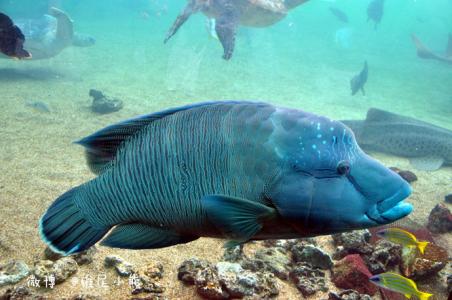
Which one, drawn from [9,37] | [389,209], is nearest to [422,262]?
[389,209]

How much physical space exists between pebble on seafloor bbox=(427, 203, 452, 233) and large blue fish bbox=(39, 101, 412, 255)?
3.76 m

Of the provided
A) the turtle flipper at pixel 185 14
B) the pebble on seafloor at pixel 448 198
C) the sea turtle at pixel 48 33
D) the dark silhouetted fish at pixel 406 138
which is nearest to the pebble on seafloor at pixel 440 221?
the pebble on seafloor at pixel 448 198

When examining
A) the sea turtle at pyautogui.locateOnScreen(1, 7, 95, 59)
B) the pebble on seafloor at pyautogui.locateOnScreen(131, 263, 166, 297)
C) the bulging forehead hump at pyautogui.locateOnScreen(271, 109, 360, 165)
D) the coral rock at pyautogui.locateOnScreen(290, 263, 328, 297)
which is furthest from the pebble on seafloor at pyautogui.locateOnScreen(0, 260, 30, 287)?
the sea turtle at pyautogui.locateOnScreen(1, 7, 95, 59)

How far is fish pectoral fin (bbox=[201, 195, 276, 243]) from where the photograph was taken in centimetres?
123

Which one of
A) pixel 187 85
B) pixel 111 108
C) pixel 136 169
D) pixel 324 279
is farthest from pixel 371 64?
pixel 136 169

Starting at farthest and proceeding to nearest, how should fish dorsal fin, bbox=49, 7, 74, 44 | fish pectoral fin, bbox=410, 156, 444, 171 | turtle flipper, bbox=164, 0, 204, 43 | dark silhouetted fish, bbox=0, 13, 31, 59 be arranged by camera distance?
fish dorsal fin, bbox=49, 7, 74, 44, turtle flipper, bbox=164, 0, 204, 43, fish pectoral fin, bbox=410, 156, 444, 171, dark silhouetted fish, bbox=0, 13, 31, 59

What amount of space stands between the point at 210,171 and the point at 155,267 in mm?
1808

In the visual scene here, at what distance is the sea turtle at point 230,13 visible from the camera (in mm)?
9430

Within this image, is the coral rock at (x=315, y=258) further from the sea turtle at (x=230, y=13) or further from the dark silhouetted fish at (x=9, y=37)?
the sea turtle at (x=230, y=13)

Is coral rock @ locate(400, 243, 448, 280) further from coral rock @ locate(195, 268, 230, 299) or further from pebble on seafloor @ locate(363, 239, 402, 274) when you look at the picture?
coral rock @ locate(195, 268, 230, 299)

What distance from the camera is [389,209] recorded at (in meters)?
1.27

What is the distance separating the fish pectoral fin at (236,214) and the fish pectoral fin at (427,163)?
23.7 ft

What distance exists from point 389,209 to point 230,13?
32.0ft

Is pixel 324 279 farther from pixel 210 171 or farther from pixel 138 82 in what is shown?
pixel 138 82
